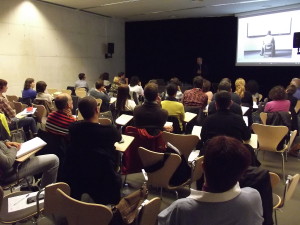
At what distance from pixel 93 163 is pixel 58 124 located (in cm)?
92

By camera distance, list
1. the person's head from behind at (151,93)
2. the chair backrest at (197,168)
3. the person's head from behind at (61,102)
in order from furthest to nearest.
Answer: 1. the person's head from behind at (151,93)
2. the person's head from behind at (61,102)
3. the chair backrest at (197,168)

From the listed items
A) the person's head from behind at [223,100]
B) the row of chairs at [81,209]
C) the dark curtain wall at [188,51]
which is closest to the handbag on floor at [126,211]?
the row of chairs at [81,209]

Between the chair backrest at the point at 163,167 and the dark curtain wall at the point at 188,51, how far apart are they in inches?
321

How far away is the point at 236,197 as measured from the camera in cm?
127

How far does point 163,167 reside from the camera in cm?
279

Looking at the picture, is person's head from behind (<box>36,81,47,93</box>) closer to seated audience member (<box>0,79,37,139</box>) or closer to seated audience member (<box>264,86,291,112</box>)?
seated audience member (<box>0,79,37,139</box>)

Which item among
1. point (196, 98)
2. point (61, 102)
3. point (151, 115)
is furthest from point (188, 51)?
point (61, 102)

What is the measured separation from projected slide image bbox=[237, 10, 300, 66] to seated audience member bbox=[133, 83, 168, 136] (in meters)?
6.68

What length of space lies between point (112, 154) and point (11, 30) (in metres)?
7.13

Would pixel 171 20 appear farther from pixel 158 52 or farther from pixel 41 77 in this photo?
pixel 41 77

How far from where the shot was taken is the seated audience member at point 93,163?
2383 millimetres

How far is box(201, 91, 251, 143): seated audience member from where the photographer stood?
302 cm

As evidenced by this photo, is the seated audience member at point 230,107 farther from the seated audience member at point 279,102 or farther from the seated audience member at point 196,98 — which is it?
the seated audience member at point 279,102

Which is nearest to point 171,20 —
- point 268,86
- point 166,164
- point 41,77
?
point 268,86
